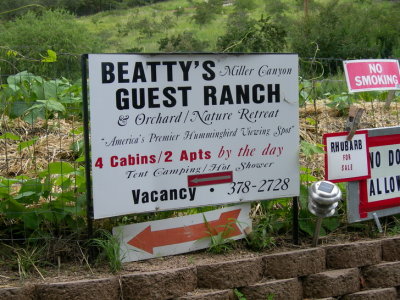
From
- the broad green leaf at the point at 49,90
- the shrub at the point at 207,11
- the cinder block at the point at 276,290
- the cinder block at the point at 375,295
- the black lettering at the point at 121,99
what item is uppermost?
the black lettering at the point at 121,99

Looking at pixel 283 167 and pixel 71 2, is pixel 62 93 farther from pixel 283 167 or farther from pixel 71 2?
pixel 71 2

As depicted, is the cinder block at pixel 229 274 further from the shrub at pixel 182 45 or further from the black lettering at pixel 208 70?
the shrub at pixel 182 45

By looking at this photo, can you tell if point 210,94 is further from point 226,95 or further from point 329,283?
point 329,283

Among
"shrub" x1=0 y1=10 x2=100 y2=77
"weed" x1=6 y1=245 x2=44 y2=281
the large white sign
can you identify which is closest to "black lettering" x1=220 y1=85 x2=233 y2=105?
the large white sign

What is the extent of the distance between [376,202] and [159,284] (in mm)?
2028

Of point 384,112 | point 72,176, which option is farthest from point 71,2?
point 72,176

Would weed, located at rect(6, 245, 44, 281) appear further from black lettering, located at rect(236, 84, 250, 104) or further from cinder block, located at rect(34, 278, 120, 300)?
black lettering, located at rect(236, 84, 250, 104)

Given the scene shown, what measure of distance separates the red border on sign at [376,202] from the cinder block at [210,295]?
54.0 inches

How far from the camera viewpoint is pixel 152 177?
4398mm

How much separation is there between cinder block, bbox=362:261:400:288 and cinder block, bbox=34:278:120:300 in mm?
1999

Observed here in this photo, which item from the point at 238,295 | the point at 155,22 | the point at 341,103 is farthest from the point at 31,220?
the point at 155,22

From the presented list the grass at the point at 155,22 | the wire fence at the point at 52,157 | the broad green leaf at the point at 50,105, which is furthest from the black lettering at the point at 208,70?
the grass at the point at 155,22

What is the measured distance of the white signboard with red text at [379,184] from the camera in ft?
17.2

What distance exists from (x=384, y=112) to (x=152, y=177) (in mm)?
3410
